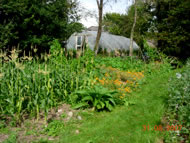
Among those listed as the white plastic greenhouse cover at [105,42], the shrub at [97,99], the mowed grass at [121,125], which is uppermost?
the white plastic greenhouse cover at [105,42]

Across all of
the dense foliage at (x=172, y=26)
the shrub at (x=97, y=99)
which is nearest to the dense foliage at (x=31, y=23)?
the shrub at (x=97, y=99)

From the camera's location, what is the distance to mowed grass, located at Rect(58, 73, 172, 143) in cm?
306

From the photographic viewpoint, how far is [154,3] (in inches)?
779

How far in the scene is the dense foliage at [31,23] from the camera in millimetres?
10602

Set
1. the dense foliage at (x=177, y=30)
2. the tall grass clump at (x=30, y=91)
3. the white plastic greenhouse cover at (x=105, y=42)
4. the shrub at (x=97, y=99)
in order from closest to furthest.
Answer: the tall grass clump at (x=30, y=91) → the shrub at (x=97, y=99) → the dense foliage at (x=177, y=30) → the white plastic greenhouse cover at (x=105, y=42)

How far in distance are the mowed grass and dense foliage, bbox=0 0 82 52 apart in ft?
28.0

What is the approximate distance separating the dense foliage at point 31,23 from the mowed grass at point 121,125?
8531 millimetres

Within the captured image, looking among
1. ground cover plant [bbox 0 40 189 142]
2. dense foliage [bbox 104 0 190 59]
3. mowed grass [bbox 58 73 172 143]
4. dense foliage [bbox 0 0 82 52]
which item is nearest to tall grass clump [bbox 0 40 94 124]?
ground cover plant [bbox 0 40 189 142]

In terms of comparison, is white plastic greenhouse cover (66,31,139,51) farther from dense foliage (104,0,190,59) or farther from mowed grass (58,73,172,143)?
A: mowed grass (58,73,172,143)

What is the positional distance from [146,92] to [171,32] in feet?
44.1

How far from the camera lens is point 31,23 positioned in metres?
11.9

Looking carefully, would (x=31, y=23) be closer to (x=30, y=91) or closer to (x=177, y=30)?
(x=30, y=91)

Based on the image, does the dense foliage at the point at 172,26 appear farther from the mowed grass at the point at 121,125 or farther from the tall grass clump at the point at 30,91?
the tall grass clump at the point at 30,91

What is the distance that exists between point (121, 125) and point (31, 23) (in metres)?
10.7
